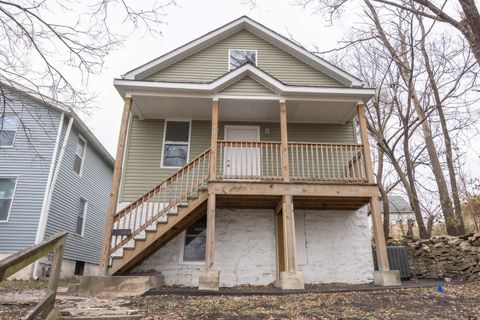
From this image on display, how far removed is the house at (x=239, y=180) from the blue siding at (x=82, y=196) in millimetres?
3934

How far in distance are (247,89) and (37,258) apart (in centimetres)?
664

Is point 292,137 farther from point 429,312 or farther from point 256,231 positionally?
point 429,312

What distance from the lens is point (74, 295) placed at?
268 inches

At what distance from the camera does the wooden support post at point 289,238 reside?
7.46 metres

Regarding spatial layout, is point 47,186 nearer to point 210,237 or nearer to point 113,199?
point 113,199

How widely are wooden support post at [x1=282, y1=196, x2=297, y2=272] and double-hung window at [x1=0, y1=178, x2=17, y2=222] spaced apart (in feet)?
30.8

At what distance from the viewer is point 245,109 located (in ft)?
31.9

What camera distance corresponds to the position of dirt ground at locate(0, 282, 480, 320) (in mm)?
4715

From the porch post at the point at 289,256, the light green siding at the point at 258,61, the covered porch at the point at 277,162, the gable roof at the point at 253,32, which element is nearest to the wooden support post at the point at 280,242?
the covered porch at the point at 277,162

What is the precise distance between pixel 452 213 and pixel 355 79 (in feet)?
20.3

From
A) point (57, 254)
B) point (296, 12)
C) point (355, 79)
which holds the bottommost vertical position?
→ point (57, 254)

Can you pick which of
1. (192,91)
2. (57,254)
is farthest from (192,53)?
(57,254)

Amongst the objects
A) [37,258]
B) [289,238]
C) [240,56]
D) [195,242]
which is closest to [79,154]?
[195,242]

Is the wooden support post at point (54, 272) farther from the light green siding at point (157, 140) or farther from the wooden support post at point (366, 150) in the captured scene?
the wooden support post at point (366, 150)
